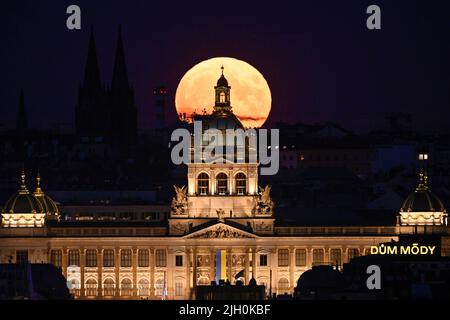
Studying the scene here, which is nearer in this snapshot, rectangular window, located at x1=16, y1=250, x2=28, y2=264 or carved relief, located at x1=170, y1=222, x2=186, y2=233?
rectangular window, located at x1=16, y1=250, x2=28, y2=264

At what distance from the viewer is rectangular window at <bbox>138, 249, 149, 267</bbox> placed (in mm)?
167375

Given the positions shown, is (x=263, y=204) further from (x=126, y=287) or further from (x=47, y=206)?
(x=47, y=206)

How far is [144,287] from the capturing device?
166 metres

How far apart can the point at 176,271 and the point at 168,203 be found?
30.8 metres

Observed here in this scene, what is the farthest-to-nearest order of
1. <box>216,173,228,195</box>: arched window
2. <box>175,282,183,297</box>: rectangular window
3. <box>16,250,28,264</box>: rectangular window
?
<box>216,173,228,195</box>: arched window, <box>16,250,28,264</box>: rectangular window, <box>175,282,183,297</box>: rectangular window

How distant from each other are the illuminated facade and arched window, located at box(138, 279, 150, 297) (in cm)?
13

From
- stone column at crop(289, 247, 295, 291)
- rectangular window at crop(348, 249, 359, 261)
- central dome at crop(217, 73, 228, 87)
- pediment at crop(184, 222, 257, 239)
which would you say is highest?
central dome at crop(217, 73, 228, 87)

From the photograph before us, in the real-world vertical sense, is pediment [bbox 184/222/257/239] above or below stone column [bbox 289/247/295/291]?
above

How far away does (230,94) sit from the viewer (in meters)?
180

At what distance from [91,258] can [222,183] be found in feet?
24.6

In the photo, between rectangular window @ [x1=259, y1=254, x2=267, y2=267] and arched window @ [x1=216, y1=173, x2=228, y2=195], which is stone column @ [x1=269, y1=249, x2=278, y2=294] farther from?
arched window @ [x1=216, y1=173, x2=228, y2=195]

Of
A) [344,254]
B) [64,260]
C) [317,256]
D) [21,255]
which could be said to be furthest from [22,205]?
[344,254]

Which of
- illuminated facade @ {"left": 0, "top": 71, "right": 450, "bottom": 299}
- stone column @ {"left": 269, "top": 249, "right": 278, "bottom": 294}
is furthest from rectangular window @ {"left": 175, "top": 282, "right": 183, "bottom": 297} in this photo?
stone column @ {"left": 269, "top": 249, "right": 278, "bottom": 294}
